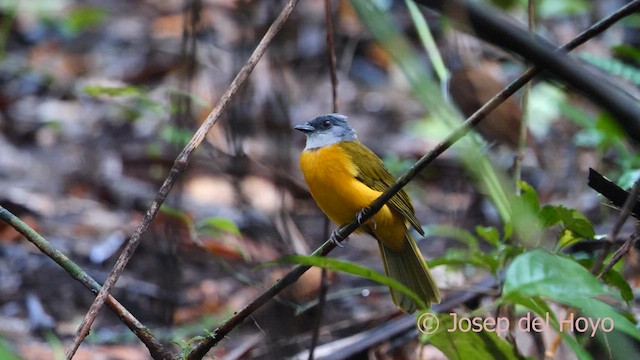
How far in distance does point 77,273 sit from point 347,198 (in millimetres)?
1273

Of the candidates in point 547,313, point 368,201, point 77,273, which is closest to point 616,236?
point 547,313

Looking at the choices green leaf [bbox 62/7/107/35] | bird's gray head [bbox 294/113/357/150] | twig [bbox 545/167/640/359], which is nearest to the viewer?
twig [bbox 545/167/640/359]

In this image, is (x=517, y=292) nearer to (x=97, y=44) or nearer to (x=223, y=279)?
(x=223, y=279)

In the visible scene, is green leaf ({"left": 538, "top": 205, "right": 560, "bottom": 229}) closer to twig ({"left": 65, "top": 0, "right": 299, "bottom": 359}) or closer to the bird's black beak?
twig ({"left": 65, "top": 0, "right": 299, "bottom": 359})

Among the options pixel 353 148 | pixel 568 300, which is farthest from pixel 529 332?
pixel 568 300

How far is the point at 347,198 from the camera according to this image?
2.98 metres

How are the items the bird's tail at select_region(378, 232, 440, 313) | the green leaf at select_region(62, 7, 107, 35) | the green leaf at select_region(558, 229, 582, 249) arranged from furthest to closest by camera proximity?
1. the green leaf at select_region(62, 7, 107, 35)
2. the bird's tail at select_region(378, 232, 440, 313)
3. the green leaf at select_region(558, 229, 582, 249)

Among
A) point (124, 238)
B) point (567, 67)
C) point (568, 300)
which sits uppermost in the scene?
point (567, 67)

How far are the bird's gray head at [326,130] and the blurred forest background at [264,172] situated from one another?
0.75ft

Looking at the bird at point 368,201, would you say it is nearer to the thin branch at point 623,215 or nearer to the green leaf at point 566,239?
the green leaf at point 566,239

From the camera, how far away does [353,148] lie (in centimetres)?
321

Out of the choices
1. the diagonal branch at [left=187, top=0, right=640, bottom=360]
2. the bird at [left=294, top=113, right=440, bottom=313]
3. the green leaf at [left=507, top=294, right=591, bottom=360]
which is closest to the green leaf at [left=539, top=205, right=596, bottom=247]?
the green leaf at [left=507, top=294, right=591, bottom=360]

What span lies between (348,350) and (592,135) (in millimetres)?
2337

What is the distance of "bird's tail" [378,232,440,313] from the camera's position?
9.02ft
